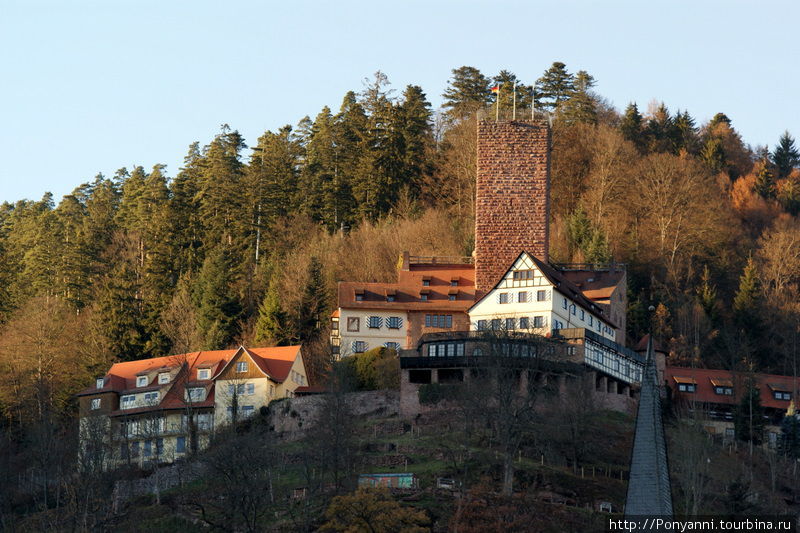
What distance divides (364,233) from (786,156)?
39.0m

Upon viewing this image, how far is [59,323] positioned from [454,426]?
32.3 meters

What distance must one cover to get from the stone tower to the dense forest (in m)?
5.72

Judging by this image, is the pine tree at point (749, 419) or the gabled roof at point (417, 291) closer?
the pine tree at point (749, 419)

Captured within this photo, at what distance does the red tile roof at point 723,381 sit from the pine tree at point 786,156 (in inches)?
1448

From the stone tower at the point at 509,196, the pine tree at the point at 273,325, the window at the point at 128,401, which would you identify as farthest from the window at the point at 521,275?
the window at the point at 128,401

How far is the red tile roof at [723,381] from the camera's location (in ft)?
239

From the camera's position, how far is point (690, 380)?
74.0 metres

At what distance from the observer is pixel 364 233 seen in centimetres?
8800

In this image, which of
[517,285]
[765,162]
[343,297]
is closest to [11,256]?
[343,297]

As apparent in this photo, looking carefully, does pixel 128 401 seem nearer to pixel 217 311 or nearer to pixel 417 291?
pixel 217 311

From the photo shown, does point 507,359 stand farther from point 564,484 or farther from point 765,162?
point 765,162

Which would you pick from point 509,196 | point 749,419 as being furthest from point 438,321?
point 749,419

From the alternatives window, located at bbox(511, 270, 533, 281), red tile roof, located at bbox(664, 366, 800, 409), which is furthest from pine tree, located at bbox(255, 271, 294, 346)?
red tile roof, located at bbox(664, 366, 800, 409)

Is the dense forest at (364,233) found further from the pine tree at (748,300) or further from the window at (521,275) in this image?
the window at (521,275)
